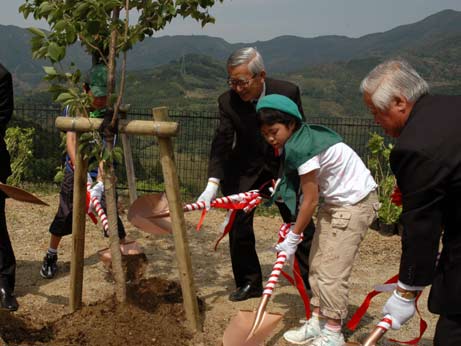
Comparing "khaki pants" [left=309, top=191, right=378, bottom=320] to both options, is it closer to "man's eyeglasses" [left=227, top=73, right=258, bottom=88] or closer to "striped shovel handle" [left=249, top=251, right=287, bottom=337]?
"striped shovel handle" [left=249, top=251, right=287, bottom=337]

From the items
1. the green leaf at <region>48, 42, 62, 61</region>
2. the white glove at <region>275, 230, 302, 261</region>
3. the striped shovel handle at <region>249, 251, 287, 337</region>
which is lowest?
the striped shovel handle at <region>249, 251, 287, 337</region>

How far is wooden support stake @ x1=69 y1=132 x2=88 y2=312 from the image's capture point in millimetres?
3211

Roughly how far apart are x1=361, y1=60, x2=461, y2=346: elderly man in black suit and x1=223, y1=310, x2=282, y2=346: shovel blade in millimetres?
1045

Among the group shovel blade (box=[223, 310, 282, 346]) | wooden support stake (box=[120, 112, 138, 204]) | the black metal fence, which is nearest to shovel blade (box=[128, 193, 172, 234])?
shovel blade (box=[223, 310, 282, 346])

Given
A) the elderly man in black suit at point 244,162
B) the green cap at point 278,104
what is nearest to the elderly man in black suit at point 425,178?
the green cap at point 278,104

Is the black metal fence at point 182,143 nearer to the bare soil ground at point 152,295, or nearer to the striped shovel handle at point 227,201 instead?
the bare soil ground at point 152,295

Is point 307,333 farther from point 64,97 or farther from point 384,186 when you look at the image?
point 384,186

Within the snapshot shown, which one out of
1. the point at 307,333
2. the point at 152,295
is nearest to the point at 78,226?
the point at 152,295

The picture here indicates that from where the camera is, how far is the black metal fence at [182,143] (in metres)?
9.79

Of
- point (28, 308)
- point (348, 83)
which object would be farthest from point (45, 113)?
point (348, 83)

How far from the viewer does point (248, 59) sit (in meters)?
3.33

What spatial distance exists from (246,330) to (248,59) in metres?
1.63

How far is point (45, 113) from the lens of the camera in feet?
34.6

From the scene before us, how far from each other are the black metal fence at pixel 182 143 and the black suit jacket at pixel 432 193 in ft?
24.1
